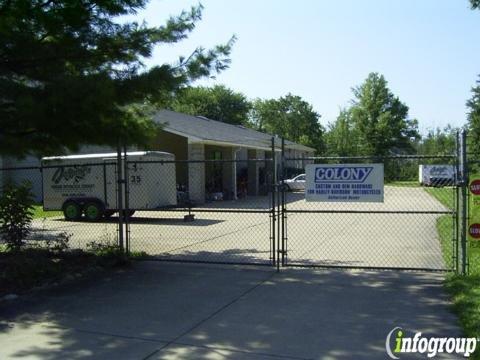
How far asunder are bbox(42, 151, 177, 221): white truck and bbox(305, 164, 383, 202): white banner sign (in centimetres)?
1126

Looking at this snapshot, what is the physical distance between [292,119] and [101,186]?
6592 cm

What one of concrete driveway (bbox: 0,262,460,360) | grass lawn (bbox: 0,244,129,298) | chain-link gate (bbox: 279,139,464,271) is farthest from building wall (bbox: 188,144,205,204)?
concrete driveway (bbox: 0,262,460,360)

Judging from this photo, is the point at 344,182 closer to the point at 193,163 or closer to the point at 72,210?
the point at 72,210

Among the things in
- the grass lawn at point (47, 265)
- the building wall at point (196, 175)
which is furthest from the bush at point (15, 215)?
the building wall at point (196, 175)

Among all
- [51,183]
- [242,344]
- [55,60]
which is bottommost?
[242,344]

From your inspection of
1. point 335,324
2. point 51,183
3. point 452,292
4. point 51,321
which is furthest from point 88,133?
A: point 51,183

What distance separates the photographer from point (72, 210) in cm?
2048

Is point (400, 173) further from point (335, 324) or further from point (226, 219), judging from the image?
point (226, 219)

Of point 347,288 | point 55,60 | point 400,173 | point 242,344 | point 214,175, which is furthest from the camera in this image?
point 214,175

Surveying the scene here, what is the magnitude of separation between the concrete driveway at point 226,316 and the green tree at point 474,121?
39.5m

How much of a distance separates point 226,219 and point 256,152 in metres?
20.0

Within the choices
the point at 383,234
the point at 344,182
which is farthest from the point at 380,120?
the point at 344,182

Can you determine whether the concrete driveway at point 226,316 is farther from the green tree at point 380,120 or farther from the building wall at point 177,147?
the green tree at point 380,120

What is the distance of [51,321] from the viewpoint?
6512mm
